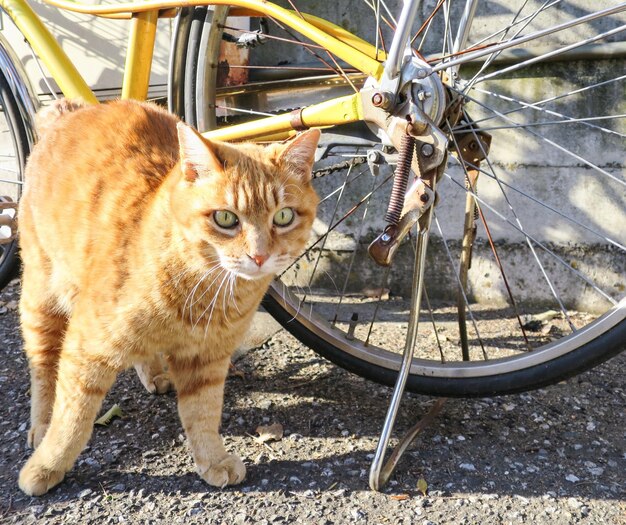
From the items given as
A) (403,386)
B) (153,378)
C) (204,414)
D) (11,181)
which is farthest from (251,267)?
(11,181)

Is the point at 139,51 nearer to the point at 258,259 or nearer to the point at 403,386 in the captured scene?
the point at 258,259

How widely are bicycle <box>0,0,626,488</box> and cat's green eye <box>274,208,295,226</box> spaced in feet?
0.80

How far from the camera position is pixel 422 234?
6.35ft

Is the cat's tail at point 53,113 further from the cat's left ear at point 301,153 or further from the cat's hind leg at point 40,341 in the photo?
the cat's left ear at point 301,153

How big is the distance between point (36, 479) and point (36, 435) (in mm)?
269

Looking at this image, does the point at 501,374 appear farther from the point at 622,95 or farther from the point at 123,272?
the point at 622,95

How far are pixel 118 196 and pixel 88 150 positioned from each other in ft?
0.74

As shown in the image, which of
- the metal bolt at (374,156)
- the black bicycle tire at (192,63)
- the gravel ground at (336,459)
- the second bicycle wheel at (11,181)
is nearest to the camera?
the gravel ground at (336,459)

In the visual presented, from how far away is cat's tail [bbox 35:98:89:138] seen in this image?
2.20 metres

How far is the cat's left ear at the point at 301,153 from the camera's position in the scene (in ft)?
5.70

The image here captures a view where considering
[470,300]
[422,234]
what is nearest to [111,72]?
[422,234]

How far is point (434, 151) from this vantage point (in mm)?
1830

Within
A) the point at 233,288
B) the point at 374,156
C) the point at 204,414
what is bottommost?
the point at 204,414

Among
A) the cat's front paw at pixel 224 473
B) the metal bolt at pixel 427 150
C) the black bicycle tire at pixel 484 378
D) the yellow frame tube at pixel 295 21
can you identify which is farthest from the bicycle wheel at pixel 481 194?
the cat's front paw at pixel 224 473
